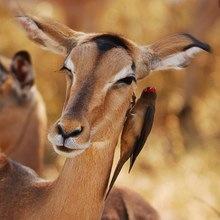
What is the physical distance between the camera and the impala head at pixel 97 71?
2.78 metres

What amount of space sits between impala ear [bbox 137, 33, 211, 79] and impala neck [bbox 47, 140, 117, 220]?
347 millimetres

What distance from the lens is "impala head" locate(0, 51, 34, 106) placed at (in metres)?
5.14

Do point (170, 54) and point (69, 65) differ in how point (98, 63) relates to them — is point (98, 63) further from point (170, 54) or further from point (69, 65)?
point (170, 54)

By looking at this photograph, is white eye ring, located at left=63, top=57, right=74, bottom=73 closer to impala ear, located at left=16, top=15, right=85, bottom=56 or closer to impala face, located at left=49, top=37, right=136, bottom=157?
impala face, located at left=49, top=37, right=136, bottom=157

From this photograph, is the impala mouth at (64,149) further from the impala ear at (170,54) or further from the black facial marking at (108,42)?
the impala ear at (170,54)

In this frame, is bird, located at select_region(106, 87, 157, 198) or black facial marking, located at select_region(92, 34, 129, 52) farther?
bird, located at select_region(106, 87, 157, 198)

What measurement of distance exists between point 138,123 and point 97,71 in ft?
1.06

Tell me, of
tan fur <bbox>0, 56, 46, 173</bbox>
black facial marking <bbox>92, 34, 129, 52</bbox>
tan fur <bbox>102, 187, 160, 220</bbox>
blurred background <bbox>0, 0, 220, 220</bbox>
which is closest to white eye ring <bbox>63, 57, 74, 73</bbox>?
black facial marking <bbox>92, 34, 129, 52</bbox>

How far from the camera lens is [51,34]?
3.28m

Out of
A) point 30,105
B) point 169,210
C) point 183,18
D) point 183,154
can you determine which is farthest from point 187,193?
point 183,18

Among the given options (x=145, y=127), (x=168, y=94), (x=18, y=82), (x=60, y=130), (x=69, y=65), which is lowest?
(x=168, y=94)

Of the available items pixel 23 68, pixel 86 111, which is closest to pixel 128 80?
pixel 86 111

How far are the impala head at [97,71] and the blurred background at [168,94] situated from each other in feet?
10.7

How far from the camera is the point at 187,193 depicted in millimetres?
6789
